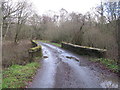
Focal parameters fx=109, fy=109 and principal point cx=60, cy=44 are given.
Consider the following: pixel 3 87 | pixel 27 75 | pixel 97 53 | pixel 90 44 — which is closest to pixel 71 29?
pixel 90 44

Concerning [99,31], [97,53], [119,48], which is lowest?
[97,53]

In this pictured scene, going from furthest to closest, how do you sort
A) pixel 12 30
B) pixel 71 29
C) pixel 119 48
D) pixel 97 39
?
pixel 12 30
pixel 71 29
pixel 97 39
pixel 119 48

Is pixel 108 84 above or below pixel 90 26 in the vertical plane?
below

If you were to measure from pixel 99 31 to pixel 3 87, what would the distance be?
11.2 metres

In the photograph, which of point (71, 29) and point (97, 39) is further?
point (71, 29)

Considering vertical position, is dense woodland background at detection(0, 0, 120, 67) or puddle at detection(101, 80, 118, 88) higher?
dense woodland background at detection(0, 0, 120, 67)

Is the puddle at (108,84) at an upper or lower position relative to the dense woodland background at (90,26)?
lower

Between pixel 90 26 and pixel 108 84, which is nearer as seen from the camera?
pixel 108 84

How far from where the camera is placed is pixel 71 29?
17.5 m

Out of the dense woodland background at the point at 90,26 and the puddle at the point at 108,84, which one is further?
the dense woodland background at the point at 90,26

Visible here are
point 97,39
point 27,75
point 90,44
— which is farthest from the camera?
point 90,44

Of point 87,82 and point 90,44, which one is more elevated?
point 90,44

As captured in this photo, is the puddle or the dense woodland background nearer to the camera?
the puddle

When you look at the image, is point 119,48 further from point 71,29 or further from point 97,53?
point 71,29
